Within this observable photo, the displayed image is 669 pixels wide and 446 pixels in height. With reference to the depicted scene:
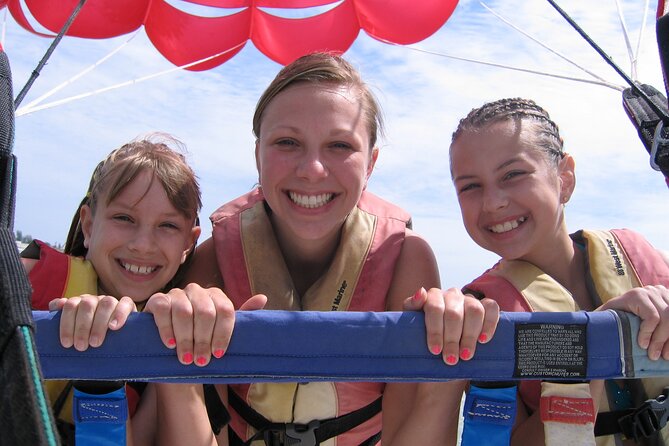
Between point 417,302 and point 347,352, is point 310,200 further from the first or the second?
point 347,352

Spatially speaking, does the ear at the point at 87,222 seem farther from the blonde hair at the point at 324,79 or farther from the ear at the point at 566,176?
the ear at the point at 566,176

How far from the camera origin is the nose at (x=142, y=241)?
207cm

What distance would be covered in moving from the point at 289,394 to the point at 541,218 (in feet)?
3.29

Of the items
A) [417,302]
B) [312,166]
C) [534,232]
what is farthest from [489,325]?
[534,232]

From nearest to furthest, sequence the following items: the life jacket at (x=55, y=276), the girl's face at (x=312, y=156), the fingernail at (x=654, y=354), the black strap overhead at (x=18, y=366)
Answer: the black strap overhead at (x=18, y=366), the fingernail at (x=654, y=354), the girl's face at (x=312, y=156), the life jacket at (x=55, y=276)

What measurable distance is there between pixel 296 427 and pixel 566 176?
4.22 feet

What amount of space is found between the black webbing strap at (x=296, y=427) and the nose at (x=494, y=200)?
77cm

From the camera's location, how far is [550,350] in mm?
1202

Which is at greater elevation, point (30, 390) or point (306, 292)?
point (306, 292)

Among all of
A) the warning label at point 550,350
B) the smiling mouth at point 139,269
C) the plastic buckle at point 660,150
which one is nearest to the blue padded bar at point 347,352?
the warning label at point 550,350

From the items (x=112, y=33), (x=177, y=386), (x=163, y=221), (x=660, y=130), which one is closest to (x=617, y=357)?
(x=660, y=130)

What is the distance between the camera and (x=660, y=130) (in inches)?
64.3

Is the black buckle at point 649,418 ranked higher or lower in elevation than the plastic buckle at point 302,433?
higher

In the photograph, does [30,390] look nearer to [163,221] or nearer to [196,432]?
[196,432]
